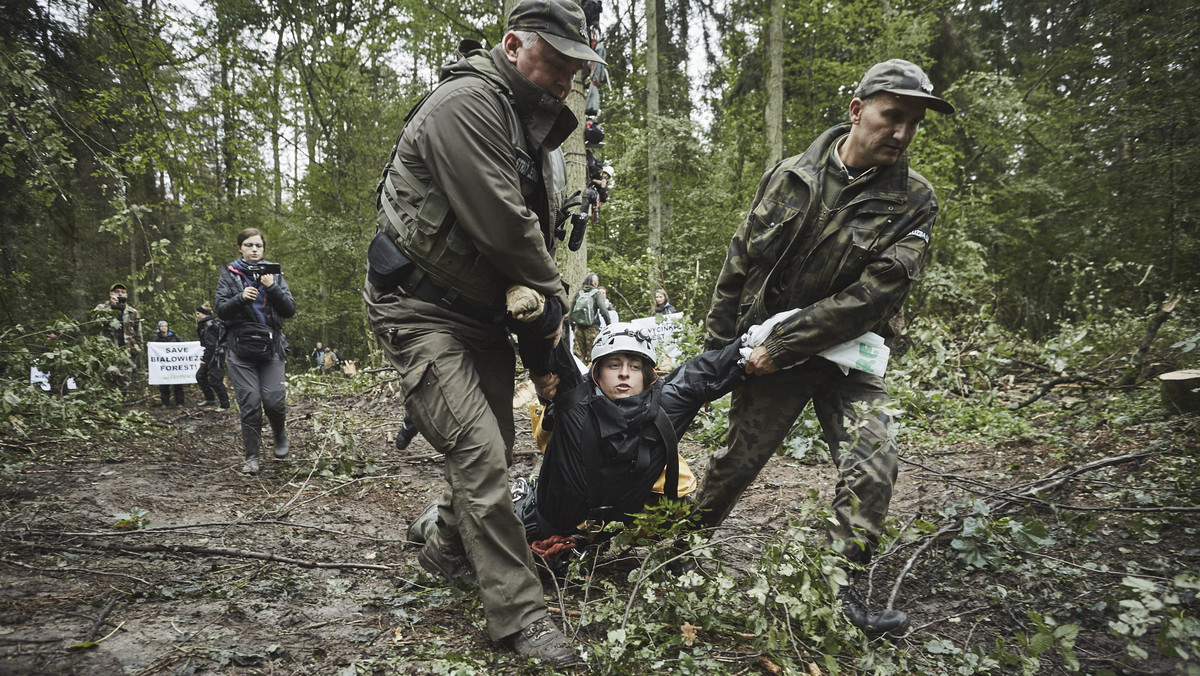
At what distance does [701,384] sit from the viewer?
3.28m

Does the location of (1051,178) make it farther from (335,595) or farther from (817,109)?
(335,595)

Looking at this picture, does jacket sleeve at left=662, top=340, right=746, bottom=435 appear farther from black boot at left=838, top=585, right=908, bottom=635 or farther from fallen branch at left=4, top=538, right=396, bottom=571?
fallen branch at left=4, top=538, right=396, bottom=571

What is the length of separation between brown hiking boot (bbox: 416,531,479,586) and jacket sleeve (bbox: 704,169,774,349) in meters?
1.72

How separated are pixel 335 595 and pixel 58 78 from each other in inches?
206

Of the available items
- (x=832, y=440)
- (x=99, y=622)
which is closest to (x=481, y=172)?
(x=832, y=440)

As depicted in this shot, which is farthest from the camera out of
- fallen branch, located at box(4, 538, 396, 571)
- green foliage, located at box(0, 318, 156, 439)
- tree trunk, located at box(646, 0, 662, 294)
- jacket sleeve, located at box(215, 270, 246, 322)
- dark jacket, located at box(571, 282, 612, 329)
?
tree trunk, located at box(646, 0, 662, 294)

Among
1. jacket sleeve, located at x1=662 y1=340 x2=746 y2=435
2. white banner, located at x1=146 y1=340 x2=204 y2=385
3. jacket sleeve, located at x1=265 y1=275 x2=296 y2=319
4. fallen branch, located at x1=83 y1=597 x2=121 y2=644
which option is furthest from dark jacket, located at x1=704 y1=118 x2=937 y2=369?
white banner, located at x1=146 y1=340 x2=204 y2=385

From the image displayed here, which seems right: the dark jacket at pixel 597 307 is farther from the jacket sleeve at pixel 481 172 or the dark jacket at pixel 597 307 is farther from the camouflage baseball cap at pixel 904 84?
the jacket sleeve at pixel 481 172

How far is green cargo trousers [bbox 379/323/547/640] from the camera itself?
253 centimetres

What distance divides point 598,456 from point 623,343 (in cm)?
A: 62

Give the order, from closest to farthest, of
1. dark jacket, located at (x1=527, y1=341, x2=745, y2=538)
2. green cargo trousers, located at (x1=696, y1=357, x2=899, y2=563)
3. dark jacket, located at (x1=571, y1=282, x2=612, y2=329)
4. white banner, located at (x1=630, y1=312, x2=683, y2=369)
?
green cargo trousers, located at (x1=696, y1=357, x2=899, y2=563) < dark jacket, located at (x1=527, y1=341, x2=745, y2=538) < white banner, located at (x1=630, y1=312, x2=683, y2=369) < dark jacket, located at (x1=571, y1=282, x2=612, y2=329)

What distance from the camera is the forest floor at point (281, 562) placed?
7.89ft

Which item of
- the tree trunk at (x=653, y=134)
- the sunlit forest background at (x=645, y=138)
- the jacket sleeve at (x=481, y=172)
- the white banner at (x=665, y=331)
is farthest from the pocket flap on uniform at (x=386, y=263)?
the tree trunk at (x=653, y=134)

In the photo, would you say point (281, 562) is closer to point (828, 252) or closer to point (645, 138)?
point (828, 252)
